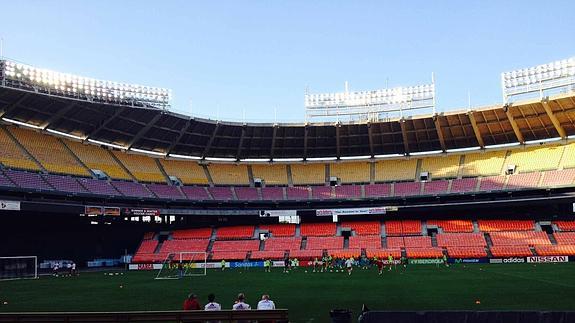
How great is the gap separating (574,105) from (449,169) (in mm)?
14881

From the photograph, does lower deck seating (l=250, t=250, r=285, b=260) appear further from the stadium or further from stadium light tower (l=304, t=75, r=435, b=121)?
stadium light tower (l=304, t=75, r=435, b=121)

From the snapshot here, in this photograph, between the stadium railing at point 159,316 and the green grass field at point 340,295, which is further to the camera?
the green grass field at point 340,295

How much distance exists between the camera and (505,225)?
178 feet

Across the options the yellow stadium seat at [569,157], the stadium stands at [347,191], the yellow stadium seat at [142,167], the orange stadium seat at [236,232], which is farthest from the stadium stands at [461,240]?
the yellow stadium seat at [142,167]

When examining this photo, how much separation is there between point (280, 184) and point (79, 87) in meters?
26.8

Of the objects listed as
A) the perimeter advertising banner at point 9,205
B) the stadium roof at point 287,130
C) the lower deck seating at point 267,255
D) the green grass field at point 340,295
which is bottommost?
the green grass field at point 340,295

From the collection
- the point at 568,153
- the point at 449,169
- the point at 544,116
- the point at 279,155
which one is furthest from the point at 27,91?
the point at 568,153

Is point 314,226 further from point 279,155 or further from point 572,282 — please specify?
point 572,282

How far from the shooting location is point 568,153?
5306 cm

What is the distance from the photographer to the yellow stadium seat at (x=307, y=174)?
203 feet

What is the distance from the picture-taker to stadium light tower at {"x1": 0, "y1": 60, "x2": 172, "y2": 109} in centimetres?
4028

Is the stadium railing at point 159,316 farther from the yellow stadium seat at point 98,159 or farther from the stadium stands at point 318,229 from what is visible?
the stadium stands at point 318,229

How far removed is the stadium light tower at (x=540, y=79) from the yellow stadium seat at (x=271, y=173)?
2709 cm

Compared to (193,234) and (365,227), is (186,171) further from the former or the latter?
(365,227)
